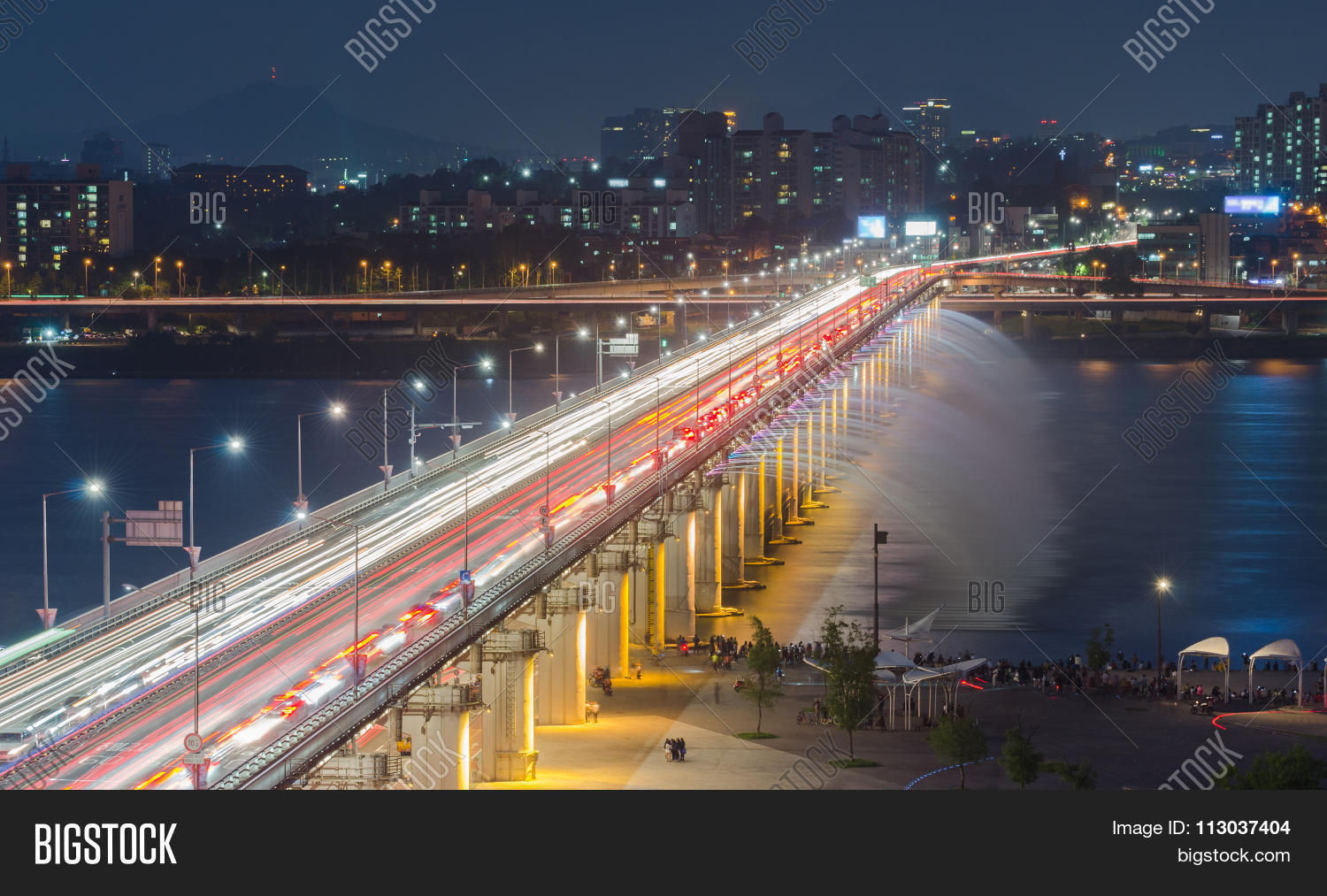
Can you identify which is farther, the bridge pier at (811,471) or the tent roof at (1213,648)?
the bridge pier at (811,471)

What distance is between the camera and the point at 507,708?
18.6m

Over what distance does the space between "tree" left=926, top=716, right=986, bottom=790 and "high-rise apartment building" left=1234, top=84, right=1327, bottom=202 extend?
159 meters

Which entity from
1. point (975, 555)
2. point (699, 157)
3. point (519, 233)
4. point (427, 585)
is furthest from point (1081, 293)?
point (427, 585)

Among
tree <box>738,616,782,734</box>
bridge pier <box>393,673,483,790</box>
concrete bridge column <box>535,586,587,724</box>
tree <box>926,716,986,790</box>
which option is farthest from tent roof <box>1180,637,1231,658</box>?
bridge pier <box>393,673,483,790</box>

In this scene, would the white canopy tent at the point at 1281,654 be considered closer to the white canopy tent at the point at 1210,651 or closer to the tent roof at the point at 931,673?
the white canopy tent at the point at 1210,651

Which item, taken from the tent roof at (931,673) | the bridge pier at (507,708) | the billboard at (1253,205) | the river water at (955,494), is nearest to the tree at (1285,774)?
the tent roof at (931,673)

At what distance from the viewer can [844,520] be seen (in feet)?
146

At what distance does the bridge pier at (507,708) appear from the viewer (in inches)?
731

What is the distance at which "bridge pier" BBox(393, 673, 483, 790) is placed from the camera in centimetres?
1612

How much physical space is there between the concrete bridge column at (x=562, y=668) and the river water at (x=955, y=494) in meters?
9.03

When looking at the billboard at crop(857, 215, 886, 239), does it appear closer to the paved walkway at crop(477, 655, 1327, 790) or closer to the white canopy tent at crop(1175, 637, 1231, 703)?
the white canopy tent at crop(1175, 637, 1231, 703)

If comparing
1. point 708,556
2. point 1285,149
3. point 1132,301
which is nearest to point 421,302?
point 1132,301

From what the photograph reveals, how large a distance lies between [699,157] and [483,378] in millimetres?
87259

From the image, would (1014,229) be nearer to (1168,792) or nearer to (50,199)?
(50,199)
